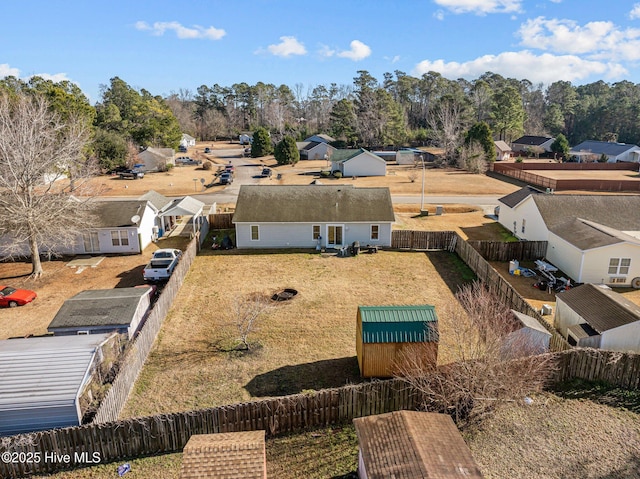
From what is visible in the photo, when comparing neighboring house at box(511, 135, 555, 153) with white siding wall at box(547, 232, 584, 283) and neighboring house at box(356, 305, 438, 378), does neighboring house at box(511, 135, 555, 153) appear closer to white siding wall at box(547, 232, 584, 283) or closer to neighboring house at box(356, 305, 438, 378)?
white siding wall at box(547, 232, 584, 283)

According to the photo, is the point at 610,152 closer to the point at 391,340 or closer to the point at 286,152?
the point at 286,152

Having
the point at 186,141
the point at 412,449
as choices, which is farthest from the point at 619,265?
the point at 186,141

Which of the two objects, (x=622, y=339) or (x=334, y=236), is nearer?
(x=622, y=339)

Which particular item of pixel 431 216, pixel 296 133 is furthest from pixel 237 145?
pixel 431 216

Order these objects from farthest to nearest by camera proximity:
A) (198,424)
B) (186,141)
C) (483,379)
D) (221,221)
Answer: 1. (186,141)
2. (221,221)
3. (483,379)
4. (198,424)

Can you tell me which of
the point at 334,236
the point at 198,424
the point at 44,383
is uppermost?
the point at 44,383

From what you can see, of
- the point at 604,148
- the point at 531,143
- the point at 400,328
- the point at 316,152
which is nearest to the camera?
the point at 400,328
